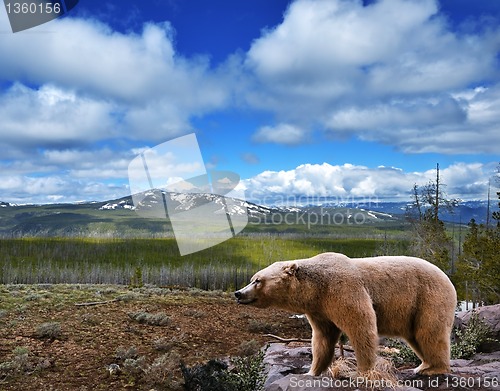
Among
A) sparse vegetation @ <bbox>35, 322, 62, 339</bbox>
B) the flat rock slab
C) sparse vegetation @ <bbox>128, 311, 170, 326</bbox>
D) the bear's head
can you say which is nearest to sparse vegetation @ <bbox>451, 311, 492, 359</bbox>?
the flat rock slab

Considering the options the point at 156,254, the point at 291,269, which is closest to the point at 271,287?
the point at 291,269

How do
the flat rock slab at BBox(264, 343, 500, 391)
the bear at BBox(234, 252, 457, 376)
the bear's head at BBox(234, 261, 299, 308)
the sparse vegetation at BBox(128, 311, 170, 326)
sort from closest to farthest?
the flat rock slab at BBox(264, 343, 500, 391), the bear at BBox(234, 252, 457, 376), the bear's head at BBox(234, 261, 299, 308), the sparse vegetation at BBox(128, 311, 170, 326)

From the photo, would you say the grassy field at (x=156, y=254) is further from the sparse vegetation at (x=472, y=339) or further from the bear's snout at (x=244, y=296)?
the bear's snout at (x=244, y=296)

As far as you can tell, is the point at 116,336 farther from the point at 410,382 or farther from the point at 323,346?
the point at 410,382

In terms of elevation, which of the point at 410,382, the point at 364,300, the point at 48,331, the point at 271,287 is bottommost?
the point at 48,331

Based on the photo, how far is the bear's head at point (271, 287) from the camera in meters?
5.68

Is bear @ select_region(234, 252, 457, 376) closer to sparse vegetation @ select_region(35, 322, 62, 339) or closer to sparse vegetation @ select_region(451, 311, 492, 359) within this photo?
sparse vegetation @ select_region(451, 311, 492, 359)

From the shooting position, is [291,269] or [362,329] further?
[291,269]

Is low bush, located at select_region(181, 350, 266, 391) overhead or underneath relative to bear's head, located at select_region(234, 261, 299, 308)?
underneath

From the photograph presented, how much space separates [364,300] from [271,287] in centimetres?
129

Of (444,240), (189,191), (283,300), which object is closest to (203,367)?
(283,300)

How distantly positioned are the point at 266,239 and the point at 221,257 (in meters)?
32.2

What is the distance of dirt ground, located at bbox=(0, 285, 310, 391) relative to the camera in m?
8.50

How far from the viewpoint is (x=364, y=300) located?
219 inches
